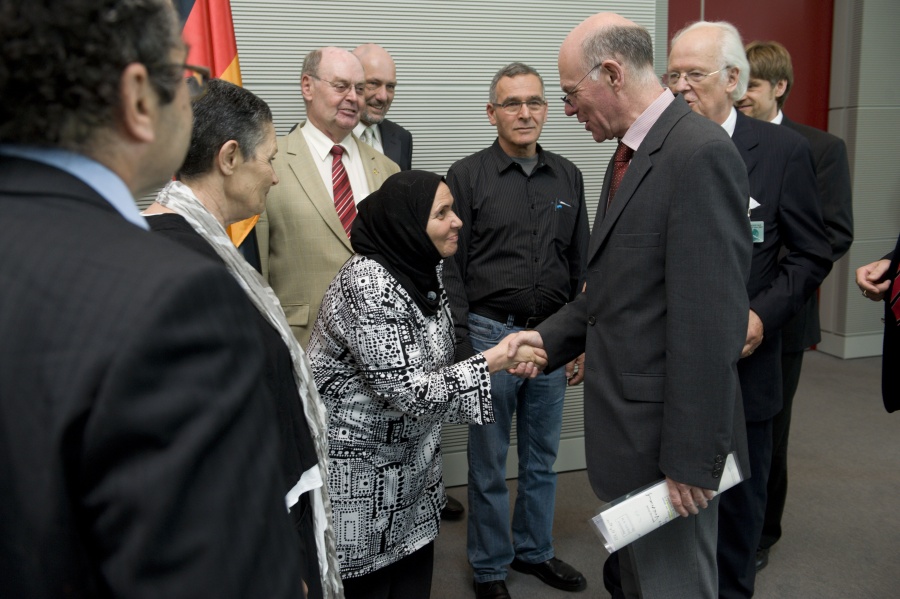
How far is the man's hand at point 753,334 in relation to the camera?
2.17 m

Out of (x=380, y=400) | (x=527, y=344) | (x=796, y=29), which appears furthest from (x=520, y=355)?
(x=796, y=29)

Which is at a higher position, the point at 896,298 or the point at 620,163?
the point at 620,163

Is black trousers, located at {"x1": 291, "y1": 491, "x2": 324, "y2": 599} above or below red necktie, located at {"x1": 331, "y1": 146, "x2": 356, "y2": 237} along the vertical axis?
below

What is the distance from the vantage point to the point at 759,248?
2311 mm

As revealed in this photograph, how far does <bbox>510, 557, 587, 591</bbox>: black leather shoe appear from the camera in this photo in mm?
2771

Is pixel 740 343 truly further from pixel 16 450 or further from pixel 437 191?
pixel 16 450

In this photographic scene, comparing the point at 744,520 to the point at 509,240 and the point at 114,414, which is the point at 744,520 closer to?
the point at 509,240

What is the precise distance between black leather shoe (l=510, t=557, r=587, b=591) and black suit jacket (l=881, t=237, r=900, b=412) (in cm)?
124

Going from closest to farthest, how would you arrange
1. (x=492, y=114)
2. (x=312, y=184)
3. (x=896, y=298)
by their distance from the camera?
(x=896, y=298) < (x=312, y=184) < (x=492, y=114)

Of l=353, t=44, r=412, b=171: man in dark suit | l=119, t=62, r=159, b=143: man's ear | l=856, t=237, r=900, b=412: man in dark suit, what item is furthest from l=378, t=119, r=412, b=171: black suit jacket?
l=119, t=62, r=159, b=143: man's ear

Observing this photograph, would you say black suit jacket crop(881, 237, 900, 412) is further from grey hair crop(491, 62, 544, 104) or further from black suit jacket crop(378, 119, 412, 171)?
black suit jacket crop(378, 119, 412, 171)

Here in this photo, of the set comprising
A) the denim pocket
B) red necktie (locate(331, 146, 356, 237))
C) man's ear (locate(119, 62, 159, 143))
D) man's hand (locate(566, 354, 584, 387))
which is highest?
man's ear (locate(119, 62, 159, 143))

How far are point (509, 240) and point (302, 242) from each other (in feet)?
2.55

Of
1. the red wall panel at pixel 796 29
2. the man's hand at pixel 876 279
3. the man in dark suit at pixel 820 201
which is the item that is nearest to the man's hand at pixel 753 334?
the man's hand at pixel 876 279
